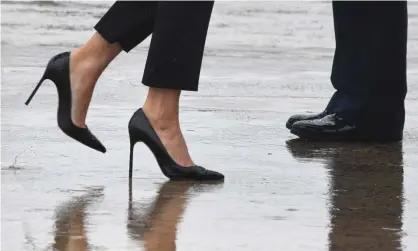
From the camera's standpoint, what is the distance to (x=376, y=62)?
5902mm

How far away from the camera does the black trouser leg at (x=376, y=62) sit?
586 centimetres

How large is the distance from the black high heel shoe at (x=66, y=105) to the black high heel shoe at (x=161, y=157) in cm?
22

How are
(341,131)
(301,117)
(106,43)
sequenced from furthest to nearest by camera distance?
1. (301,117)
2. (341,131)
3. (106,43)

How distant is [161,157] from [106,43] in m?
0.48

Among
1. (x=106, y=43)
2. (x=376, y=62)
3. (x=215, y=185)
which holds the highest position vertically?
(x=106, y=43)

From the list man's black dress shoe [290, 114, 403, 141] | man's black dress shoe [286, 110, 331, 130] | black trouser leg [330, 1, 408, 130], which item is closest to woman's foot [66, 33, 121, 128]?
man's black dress shoe [290, 114, 403, 141]

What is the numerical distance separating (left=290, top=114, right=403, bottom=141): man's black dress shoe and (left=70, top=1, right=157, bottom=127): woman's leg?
1034 millimetres

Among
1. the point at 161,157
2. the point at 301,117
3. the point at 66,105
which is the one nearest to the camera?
the point at 161,157

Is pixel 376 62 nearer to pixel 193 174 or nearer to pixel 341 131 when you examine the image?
pixel 341 131

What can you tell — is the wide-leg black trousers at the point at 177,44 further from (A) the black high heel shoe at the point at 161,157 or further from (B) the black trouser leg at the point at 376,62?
(B) the black trouser leg at the point at 376,62

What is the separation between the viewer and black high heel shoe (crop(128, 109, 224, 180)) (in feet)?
15.7

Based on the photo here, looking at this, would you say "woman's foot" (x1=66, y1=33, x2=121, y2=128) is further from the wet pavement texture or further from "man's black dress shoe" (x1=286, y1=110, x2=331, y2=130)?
"man's black dress shoe" (x1=286, y1=110, x2=331, y2=130)

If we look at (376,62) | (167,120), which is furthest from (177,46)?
(376,62)

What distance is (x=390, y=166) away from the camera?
17.0 feet
